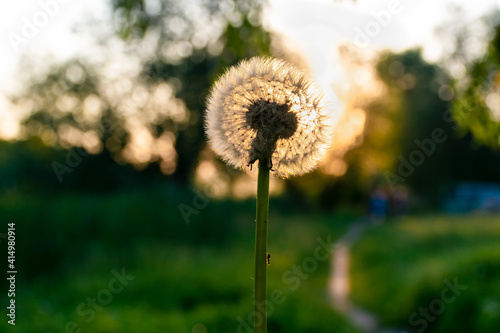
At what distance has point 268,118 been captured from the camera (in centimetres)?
159

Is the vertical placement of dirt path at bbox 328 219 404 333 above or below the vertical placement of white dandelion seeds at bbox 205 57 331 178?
above

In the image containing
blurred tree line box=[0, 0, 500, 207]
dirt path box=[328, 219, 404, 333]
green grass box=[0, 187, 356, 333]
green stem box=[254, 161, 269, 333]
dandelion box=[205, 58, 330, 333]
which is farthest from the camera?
dirt path box=[328, 219, 404, 333]

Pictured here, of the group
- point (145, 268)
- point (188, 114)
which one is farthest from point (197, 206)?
point (188, 114)

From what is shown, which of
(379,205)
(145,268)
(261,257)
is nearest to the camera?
(261,257)

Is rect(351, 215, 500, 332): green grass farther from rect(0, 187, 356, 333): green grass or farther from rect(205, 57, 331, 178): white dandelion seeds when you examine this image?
rect(205, 57, 331, 178): white dandelion seeds

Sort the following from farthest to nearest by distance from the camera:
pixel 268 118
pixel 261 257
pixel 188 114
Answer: pixel 188 114
pixel 268 118
pixel 261 257

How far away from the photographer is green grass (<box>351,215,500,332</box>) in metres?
7.82

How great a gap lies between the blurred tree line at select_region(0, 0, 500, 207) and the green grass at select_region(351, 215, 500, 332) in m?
2.46

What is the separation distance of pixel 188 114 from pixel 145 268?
1579cm

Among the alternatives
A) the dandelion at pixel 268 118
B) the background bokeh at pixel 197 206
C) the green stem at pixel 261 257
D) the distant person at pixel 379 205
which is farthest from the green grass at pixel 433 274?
the distant person at pixel 379 205

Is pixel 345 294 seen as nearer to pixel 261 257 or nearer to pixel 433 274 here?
pixel 433 274

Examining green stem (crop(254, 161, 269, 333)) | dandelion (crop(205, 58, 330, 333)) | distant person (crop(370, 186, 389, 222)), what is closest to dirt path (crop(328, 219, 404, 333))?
dandelion (crop(205, 58, 330, 333))

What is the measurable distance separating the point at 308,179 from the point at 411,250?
2041 cm

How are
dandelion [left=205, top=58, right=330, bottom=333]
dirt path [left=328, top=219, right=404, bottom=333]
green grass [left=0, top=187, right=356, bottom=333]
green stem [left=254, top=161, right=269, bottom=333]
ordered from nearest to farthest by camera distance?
1. green stem [left=254, top=161, right=269, bottom=333]
2. dandelion [left=205, top=58, right=330, bottom=333]
3. green grass [left=0, top=187, right=356, bottom=333]
4. dirt path [left=328, top=219, right=404, bottom=333]
